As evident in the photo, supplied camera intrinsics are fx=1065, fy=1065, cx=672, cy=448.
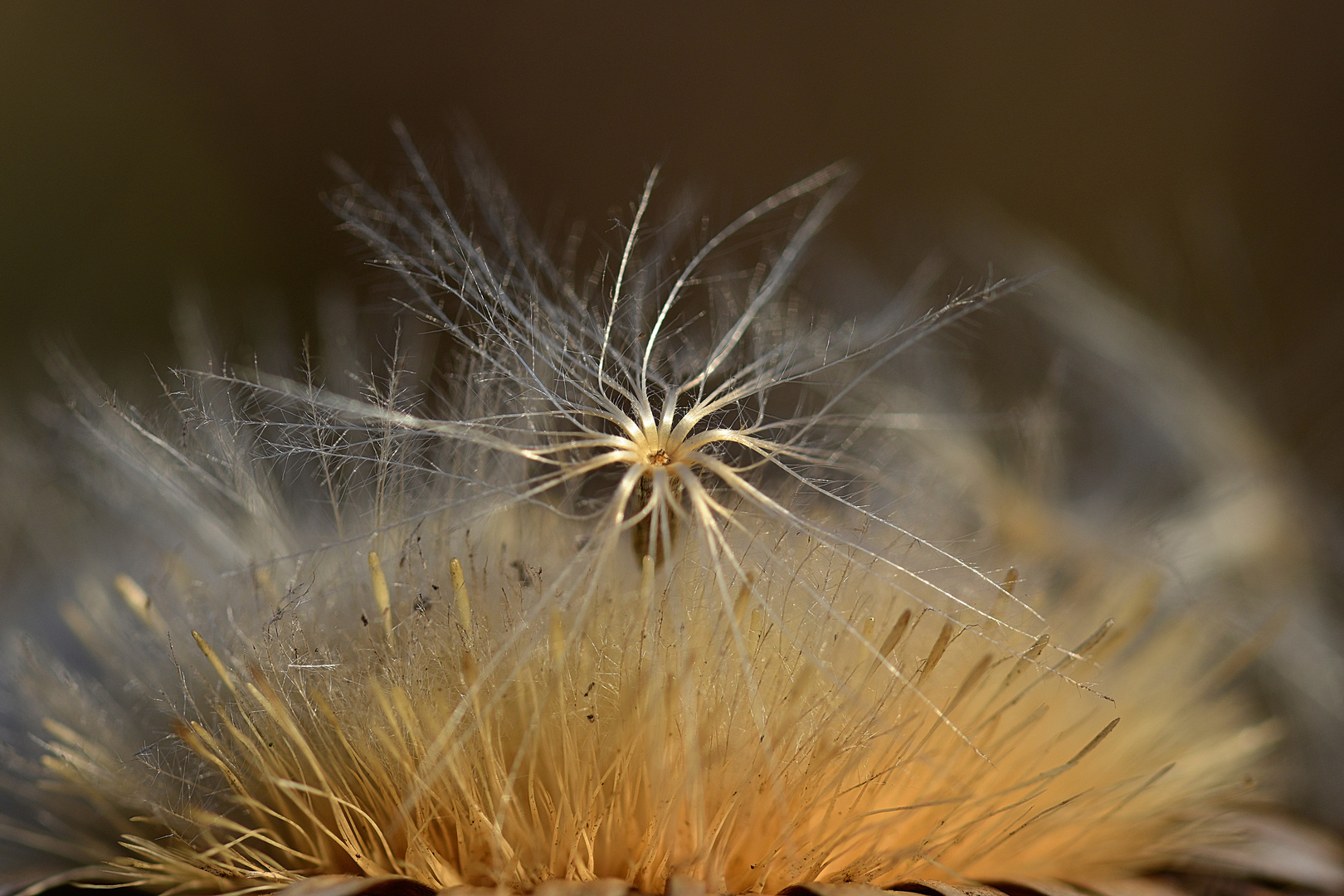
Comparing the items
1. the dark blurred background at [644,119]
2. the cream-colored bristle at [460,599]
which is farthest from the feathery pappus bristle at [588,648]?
the dark blurred background at [644,119]

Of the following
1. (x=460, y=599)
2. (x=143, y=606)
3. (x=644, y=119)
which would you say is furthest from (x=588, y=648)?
(x=644, y=119)

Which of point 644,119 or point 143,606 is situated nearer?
point 143,606

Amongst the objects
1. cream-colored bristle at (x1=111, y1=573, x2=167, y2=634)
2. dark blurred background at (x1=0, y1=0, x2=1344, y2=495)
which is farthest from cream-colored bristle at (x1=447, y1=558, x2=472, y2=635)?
dark blurred background at (x1=0, y1=0, x2=1344, y2=495)

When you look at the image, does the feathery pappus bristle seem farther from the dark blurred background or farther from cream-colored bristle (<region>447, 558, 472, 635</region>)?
the dark blurred background

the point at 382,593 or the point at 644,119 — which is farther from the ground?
the point at 644,119

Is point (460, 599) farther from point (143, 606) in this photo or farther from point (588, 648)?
point (143, 606)
